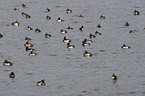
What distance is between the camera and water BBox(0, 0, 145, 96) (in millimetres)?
58469

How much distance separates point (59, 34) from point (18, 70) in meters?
21.8

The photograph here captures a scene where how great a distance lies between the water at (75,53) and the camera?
58469 millimetres

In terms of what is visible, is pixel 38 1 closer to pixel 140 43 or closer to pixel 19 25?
pixel 19 25

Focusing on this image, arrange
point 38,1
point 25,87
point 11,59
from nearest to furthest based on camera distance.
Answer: point 25,87 → point 11,59 → point 38,1

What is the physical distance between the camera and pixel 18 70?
2574 inches

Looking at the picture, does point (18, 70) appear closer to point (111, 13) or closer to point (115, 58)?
point (115, 58)

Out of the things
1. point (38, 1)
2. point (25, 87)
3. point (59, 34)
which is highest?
point (38, 1)

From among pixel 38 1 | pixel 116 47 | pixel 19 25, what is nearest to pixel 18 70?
pixel 116 47

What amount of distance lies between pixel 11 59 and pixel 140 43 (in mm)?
22242

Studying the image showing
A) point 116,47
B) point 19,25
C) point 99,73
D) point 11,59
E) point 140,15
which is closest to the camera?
point 99,73

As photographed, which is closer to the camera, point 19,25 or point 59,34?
point 59,34

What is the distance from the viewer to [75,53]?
74375mm

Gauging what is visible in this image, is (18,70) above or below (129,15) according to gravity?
below

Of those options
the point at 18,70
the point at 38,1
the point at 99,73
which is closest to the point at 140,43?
the point at 99,73
